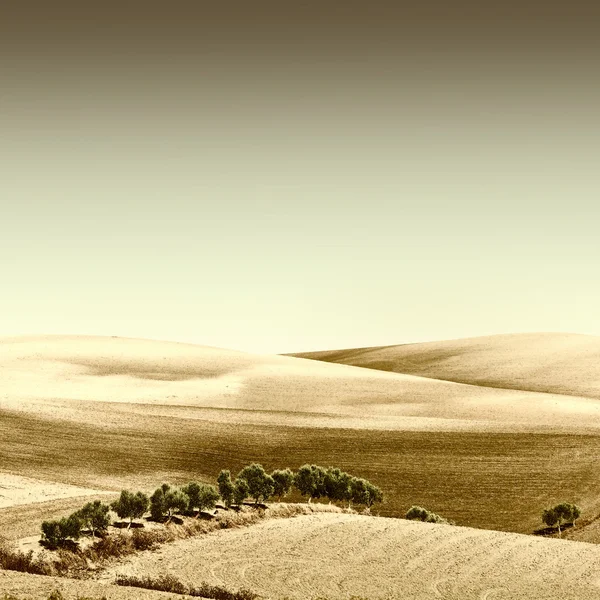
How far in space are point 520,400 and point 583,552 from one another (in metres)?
38.6

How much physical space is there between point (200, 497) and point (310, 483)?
7.86 metres

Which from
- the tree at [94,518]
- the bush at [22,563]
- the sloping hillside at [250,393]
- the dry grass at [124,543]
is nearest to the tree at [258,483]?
the dry grass at [124,543]

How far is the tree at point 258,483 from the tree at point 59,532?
32.8 feet

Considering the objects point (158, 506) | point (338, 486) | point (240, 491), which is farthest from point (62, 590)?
point (338, 486)

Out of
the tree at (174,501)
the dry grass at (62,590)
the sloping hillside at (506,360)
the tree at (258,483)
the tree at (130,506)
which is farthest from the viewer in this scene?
the sloping hillside at (506,360)

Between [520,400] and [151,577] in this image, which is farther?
[520,400]

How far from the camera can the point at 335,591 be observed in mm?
22344

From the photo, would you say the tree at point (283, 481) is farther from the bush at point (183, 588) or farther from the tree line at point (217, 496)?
the bush at point (183, 588)

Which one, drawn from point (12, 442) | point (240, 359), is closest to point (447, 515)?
point (12, 442)

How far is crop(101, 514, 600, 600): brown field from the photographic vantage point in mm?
22703

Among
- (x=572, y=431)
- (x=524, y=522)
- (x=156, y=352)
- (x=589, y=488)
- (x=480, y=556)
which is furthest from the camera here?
(x=156, y=352)

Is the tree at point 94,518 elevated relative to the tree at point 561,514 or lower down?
elevated

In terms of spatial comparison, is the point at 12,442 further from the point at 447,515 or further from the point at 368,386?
the point at 368,386

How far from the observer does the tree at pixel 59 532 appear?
26055 mm
